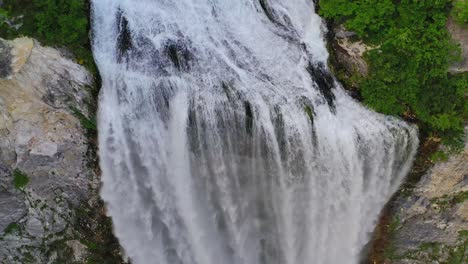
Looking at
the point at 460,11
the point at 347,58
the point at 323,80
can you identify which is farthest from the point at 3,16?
the point at 460,11

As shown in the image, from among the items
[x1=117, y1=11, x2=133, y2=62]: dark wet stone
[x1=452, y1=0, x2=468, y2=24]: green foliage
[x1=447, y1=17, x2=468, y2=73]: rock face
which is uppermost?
[x1=452, y1=0, x2=468, y2=24]: green foliage

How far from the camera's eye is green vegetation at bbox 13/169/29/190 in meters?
6.92

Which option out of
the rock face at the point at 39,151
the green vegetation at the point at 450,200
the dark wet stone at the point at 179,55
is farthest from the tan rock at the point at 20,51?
the green vegetation at the point at 450,200

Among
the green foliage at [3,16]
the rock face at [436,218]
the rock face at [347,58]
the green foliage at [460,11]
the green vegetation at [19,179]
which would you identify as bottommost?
the green vegetation at [19,179]

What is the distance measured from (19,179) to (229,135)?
332 centimetres

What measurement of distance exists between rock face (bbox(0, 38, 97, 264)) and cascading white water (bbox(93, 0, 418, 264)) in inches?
18.2

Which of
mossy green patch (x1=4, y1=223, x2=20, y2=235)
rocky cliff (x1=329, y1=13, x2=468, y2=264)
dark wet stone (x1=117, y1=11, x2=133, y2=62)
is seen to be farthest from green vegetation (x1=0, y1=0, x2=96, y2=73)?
rocky cliff (x1=329, y1=13, x2=468, y2=264)

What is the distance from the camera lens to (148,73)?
6.91 m

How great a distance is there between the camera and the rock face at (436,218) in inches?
311

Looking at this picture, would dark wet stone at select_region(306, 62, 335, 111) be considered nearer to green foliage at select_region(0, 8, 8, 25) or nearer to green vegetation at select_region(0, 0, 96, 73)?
green vegetation at select_region(0, 0, 96, 73)

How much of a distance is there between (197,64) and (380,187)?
3986 millimetres

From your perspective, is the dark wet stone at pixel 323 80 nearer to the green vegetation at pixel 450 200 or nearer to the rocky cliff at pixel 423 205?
the rocky cliff at pixel 423 205

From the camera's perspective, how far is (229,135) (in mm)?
7324

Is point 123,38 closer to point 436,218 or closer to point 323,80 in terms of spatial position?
point 323,80
